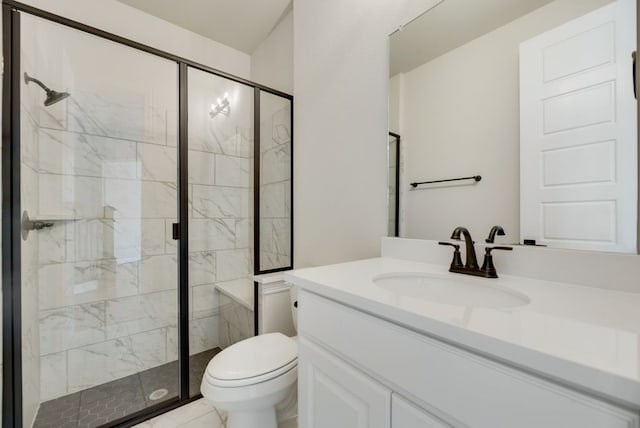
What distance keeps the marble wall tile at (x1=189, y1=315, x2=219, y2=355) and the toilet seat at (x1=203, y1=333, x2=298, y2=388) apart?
770 mm

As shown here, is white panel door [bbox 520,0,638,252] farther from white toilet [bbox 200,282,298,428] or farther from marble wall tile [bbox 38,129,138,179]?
marble wall tile [bbox 38,129,138,179]

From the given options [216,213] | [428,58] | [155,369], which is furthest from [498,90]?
[155,369]

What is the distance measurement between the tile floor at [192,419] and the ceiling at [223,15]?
2.53 metres

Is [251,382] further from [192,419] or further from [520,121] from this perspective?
[520,121]

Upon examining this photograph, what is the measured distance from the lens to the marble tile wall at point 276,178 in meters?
1.89

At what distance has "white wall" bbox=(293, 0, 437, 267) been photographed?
1315 millimetres

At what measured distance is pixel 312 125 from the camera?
1.72m

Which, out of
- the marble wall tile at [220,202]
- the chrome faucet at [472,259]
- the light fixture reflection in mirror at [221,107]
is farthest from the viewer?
the marble wall tile at [220,202]

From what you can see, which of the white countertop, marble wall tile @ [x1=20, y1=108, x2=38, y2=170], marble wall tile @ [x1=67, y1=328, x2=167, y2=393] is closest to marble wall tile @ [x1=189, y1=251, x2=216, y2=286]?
marble wall tile @ [x1=67, y1=328, x2=167, y2=393]

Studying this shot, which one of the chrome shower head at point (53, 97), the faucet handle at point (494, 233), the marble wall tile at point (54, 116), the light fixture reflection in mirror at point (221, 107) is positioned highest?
the light fixture reflection in mirror at point (221, 107)

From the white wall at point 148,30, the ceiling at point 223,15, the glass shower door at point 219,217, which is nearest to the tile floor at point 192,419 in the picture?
the glass shower door at point 219,217

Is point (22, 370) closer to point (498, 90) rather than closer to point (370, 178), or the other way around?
point (370, 178)

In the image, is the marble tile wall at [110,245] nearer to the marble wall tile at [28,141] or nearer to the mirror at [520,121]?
the marble wall tile at [28,141]

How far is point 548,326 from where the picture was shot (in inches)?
19.5
